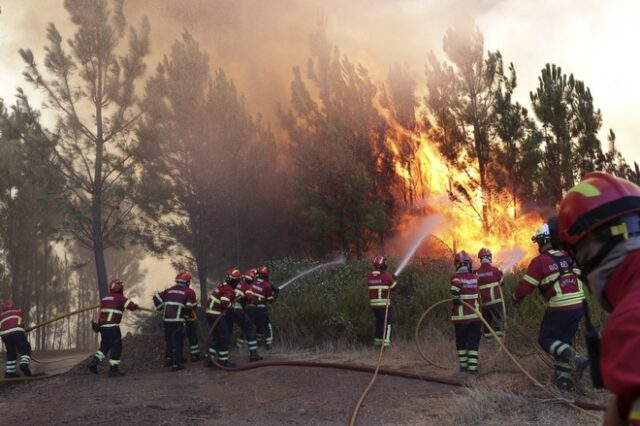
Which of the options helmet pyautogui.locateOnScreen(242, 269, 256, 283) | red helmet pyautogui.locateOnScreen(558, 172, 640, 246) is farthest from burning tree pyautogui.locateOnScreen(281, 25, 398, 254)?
red helmet pyautogui.locateOnScreen(558, 172, 640, 246)

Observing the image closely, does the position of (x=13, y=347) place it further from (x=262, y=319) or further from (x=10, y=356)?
(x=262, y=319)

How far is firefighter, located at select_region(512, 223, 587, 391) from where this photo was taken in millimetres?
6645

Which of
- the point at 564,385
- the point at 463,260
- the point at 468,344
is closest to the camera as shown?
the point at 564,385

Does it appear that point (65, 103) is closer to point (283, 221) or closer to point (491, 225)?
point (283, 221)

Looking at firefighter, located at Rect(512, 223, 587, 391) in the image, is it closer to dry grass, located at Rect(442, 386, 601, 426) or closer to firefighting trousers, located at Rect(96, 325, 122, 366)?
dry grass, located at Rect(442, 386, 601, 426)

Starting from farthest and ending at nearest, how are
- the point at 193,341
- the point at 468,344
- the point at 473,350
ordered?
1. the point at 193,341
2. the point at 468,344
3. the point at 473,350

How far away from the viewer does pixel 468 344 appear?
8.77 metres

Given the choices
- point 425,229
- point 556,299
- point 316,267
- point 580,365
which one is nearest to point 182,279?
point 556,299

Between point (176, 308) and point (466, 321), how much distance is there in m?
6.10

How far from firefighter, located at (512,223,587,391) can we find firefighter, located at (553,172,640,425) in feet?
17.6

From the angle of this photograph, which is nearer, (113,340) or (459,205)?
(113,340)

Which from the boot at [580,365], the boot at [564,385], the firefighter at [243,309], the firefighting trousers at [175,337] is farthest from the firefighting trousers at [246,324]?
the boot at [580,365]

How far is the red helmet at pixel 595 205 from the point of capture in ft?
5.51

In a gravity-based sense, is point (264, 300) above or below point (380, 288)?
below
